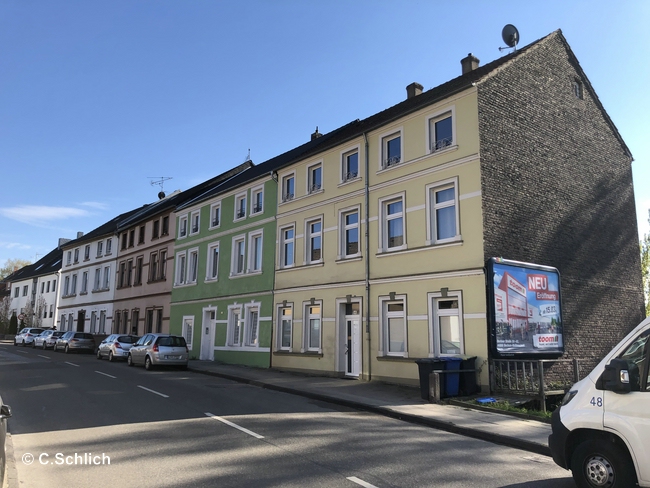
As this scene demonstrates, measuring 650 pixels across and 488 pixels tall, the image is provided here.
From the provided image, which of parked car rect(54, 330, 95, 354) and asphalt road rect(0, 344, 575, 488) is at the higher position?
parked car rect(54, 330, 95, 354)

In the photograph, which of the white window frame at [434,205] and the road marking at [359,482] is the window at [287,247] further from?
the road marking at [359,482]

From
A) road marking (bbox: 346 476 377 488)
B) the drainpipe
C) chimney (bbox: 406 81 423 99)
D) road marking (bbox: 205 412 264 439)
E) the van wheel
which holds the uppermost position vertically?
chimney (bbox: 406 81 423 99)

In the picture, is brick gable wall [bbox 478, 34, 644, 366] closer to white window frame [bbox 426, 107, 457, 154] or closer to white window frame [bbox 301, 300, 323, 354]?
white window frame [bbox 426, 107, 457, 154]

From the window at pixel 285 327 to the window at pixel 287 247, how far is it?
6.65 feet

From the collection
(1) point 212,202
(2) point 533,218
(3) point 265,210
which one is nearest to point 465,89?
(2) point 533,218

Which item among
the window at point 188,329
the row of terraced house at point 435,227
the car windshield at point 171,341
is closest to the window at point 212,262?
the row of terraced house at point 435,227

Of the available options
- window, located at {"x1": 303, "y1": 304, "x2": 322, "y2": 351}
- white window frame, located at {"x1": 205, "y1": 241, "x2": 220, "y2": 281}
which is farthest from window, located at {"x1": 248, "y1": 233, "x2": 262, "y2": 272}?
window, located at {"x1": 303, "y1": 304, "x2": 322, "y2": 351}

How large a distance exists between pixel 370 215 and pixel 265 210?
756 cm

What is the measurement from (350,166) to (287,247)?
5.09m

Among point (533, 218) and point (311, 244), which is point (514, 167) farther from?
point (311, 244)

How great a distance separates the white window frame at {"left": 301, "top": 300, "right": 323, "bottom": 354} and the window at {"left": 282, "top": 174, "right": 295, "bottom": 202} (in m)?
5.14

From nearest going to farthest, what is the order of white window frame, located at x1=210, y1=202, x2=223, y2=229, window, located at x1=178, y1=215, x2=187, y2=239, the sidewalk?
the sidewalk
white window frame, located at x1=210, y1=202, x2=223, y2=229
window, located at x1=178, y1=215, x2=187, y2=239

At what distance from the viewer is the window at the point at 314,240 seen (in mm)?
21498

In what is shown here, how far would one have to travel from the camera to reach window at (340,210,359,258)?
1969cm
